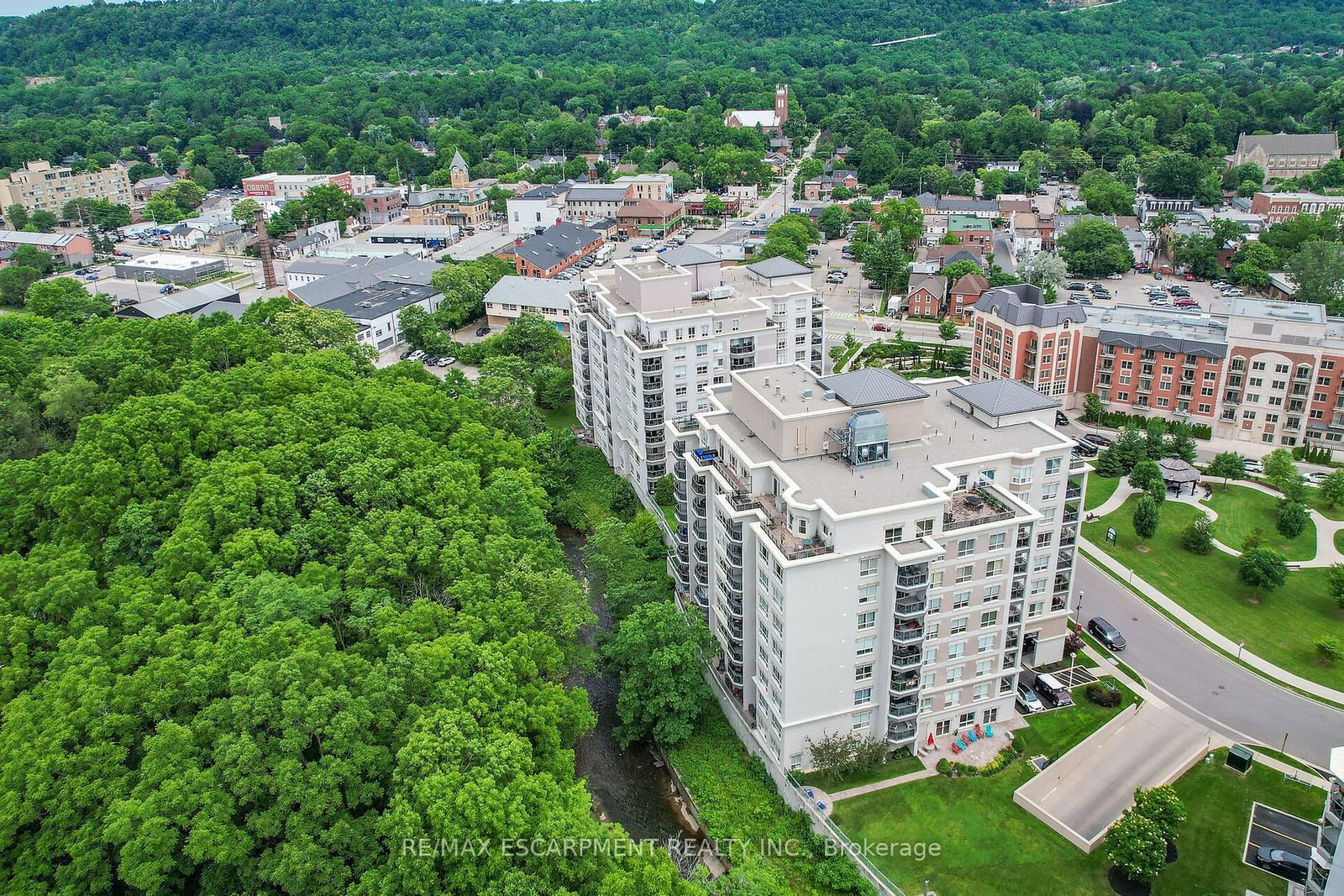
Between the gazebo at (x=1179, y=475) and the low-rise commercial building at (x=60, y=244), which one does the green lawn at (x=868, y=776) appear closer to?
the gazebo at (x=1179, y=475)

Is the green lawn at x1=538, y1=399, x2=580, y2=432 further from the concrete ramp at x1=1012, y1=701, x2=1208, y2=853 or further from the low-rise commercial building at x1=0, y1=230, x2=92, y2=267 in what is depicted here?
the low-rise commercial building at x1=0, y1=230, x2=92, y2=267

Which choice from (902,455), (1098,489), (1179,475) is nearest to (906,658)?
(902,455)

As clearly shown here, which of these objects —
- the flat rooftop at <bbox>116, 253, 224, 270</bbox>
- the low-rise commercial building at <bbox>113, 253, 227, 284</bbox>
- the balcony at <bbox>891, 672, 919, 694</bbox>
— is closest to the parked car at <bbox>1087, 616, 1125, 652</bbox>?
the balcony at <bbox>891, 672, 919, 694</bbox>

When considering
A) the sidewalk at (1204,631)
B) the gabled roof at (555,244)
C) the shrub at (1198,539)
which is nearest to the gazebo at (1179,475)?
the shrub at (1198,539)

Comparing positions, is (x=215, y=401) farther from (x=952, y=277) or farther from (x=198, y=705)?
(x=952, y=277)

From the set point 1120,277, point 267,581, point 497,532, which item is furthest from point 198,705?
point 1120,277

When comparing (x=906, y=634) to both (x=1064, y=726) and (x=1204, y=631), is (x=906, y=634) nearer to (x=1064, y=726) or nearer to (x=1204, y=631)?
(x=1064, y=726)
